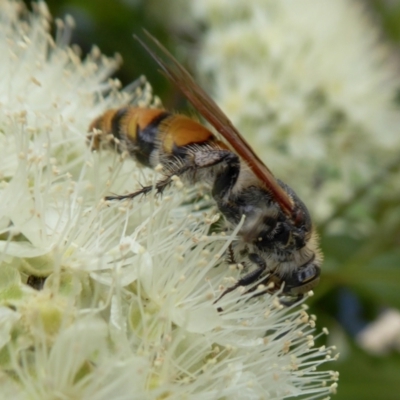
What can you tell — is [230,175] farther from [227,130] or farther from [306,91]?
[306,91]

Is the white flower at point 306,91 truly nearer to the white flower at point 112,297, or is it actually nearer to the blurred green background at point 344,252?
the blurred green background at point 344,252

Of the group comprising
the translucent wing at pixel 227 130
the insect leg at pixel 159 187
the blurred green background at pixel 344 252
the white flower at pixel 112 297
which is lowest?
the white flower at pixel 112 297

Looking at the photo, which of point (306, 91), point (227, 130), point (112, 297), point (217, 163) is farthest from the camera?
point (306, 91)

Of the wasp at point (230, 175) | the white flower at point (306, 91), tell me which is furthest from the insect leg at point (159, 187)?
the white flower at point (306, 91)

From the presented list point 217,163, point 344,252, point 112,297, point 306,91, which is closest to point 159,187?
point 217,163

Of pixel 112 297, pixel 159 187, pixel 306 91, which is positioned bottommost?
pixel 112 297

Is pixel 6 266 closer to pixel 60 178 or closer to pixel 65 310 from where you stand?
pixel 65 310

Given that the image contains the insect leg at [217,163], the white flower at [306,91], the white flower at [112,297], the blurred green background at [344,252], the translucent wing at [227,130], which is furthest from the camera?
the white flower at [306,91]
